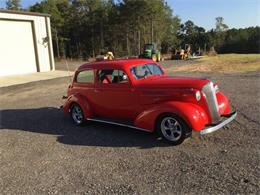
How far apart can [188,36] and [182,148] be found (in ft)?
239

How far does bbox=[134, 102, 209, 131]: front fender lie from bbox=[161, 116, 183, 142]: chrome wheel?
0.57ft

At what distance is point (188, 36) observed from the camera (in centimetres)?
7594

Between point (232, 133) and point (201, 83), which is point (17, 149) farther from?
point (232, 133)

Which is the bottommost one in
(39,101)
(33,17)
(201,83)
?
(39,101)

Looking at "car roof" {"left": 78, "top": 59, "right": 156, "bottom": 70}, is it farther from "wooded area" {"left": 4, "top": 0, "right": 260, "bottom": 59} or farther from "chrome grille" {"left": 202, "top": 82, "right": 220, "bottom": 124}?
"wooded area" {"left": 4, "top": 0, "right": 260, "bottom": 59}

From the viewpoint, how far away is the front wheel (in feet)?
19.2

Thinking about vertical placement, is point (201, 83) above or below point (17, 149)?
above

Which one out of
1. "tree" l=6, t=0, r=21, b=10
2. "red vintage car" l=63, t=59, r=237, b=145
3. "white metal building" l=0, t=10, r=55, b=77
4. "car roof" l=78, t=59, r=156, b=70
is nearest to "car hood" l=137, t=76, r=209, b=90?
"red vintage car" l=63, t=59, r=237, b=145

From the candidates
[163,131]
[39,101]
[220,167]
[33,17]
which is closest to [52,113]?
[39,101]

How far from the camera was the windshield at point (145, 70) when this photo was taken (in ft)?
23.1

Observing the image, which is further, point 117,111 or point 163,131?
point 117,111

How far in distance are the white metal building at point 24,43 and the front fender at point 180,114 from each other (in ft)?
55.2

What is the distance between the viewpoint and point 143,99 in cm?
665

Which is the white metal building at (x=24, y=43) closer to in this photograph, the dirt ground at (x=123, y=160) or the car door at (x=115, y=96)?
the dirt ground at (x=123, y=160)
